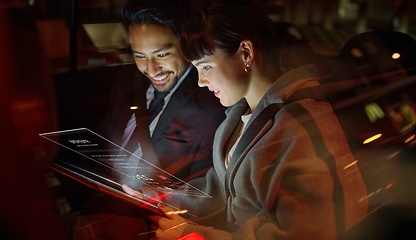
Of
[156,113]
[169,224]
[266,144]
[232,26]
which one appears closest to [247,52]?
[232,26]

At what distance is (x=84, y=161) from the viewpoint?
191cm

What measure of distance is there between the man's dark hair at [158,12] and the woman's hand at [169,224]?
0.73 m

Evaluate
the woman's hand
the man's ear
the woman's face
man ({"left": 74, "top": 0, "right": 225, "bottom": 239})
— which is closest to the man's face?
man ({"left": 74, "top": 0, "right": 225, "bottom": 239})

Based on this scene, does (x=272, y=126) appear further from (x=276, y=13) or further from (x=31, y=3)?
(x=31, y=3)

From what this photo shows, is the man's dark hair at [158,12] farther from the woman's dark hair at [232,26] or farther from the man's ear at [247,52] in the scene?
the man's ear at [247,52]

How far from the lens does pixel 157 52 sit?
6.54 feet

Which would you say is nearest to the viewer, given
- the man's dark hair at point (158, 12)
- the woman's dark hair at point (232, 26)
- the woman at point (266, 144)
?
the woman at point (266, 144)

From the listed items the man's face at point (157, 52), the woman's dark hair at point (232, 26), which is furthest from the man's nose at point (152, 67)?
the woman's dark hair at point (232, 26)

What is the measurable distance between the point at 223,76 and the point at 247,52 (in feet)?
0.44

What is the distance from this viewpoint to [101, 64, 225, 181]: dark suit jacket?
2020mm

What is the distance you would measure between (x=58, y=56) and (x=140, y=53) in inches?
18.1

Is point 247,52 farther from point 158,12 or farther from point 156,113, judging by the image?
point 156,113

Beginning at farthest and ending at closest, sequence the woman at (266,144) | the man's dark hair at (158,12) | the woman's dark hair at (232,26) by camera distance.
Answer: the man's dark hair at (158,12) < the woman's dark hair at (232,26) < the woman at (266,144)

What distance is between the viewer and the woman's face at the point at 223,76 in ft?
5.94
